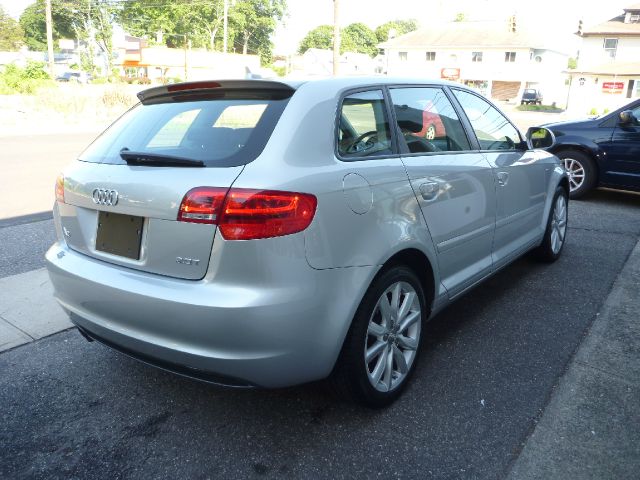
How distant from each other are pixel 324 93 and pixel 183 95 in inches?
32.3

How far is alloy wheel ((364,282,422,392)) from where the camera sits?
108 inches

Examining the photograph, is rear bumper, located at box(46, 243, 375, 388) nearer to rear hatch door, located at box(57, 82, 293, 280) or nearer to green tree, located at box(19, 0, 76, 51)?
rear hatch door, located at box(57, 82, 293, 280)

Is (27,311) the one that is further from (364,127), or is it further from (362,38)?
(362,38)

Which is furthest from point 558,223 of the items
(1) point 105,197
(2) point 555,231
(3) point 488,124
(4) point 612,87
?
(4) point 612,87

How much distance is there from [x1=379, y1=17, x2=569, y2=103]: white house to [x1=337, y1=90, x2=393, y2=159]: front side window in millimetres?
56087

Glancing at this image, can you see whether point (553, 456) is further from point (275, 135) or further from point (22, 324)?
point (22, 324)

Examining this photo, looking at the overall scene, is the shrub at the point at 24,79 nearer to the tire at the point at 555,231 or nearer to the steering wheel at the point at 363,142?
the tire at the point at 555,231

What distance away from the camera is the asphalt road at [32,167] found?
7457 millimetres

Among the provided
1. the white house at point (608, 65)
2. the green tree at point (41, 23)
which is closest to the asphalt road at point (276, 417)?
the white house at point (608, 65)

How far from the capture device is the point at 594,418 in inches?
111

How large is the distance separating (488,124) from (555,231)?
174 centimetres

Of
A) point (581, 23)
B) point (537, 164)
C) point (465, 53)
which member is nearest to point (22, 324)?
point (537, 164)

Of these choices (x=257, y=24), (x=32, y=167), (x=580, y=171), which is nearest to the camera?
(x=580, y=171)

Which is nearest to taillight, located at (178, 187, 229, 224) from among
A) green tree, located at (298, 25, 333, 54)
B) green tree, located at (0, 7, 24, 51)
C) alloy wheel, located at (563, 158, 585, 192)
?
alloy wheel, located at (563, 158, 585, 192)
